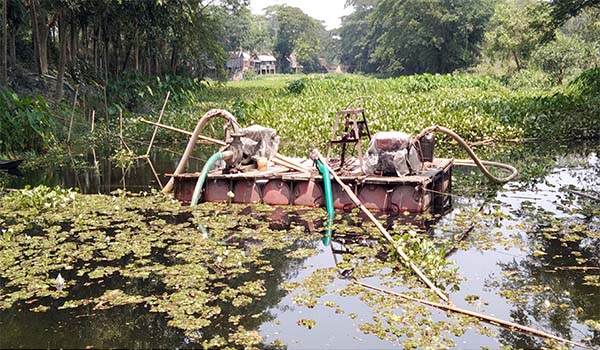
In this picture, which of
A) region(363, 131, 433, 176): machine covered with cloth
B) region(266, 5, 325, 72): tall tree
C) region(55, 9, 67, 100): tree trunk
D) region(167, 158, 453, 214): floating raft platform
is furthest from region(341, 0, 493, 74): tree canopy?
region(363, 131, 433, 176): machine covered with cloth

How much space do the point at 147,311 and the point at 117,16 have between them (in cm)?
1958

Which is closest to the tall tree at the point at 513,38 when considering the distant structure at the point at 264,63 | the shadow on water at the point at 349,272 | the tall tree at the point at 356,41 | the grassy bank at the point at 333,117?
the grassy bank at the point at 333,117

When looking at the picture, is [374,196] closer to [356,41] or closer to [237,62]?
[237,62]

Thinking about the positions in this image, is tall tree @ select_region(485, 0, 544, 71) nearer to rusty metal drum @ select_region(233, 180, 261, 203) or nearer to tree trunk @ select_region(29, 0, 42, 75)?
tree trunk @ select_region(29, 0, 42, 75)

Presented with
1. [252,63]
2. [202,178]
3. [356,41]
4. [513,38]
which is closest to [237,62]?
[252,63]

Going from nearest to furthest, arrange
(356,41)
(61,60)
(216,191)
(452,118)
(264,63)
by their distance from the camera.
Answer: (216,191) → (452,118) → (61,60) → (356,41) → (264,63)

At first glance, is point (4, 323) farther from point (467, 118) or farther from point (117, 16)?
point (117, 16)

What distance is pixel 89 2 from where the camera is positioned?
20.7 meters

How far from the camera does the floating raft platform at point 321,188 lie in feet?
29.2

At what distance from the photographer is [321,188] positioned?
9445 mm

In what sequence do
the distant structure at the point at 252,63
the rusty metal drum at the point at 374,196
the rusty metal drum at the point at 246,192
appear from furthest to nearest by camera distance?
1. the distant structure at the point at 252,63
2. the rusty metal drum at the point at 246,192
3. the rusty metal drum at the point at 374,196

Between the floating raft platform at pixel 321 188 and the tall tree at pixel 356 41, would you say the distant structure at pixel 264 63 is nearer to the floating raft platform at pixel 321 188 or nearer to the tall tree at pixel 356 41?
the tall tree at pixel 356 41

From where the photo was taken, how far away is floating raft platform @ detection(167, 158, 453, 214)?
8.89 metres

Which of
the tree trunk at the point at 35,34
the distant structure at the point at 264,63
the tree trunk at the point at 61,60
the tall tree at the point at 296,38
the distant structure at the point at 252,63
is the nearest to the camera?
the tree trunk at the point at 35,34
